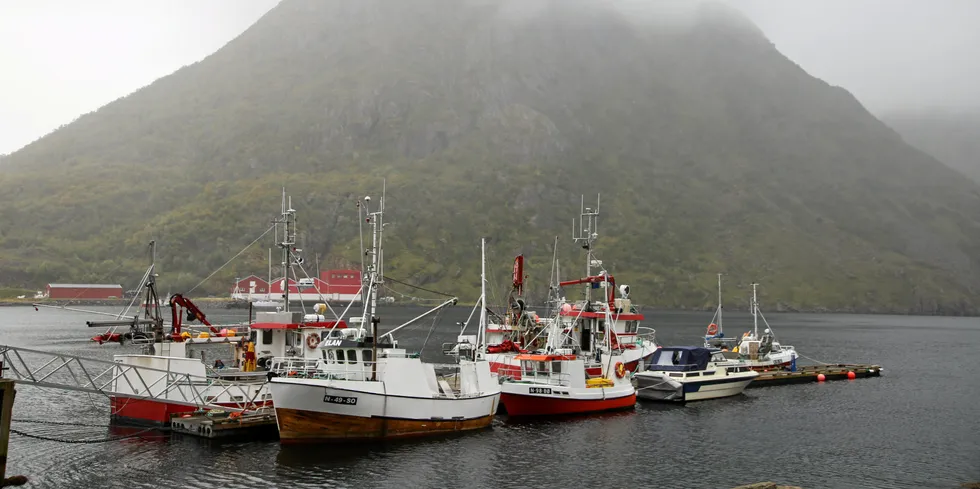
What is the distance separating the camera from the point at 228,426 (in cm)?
4034

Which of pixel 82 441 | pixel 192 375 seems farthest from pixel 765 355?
pixel 82 441

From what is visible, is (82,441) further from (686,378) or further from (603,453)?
(686,378)

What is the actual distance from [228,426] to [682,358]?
3825 cm

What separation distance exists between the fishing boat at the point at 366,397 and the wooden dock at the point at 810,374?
1691 inches

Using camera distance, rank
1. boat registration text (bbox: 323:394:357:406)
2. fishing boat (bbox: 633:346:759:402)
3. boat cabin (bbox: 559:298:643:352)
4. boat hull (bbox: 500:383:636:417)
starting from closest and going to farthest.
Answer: boat registration text (bbox: 323:394:357:406)
boat hull (bbox: 500:383:636:417)
boat cabin (bbox: 559:298:643:352)
fishing boat (bbox: 633:346:759:402)

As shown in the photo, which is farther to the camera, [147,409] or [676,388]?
[676,388]

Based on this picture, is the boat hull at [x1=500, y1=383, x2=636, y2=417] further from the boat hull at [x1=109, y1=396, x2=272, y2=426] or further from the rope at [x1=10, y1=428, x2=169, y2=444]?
the rope at [x1=10, y1=428, x2=169, y2=444]

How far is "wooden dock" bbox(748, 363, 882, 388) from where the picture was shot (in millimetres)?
76475

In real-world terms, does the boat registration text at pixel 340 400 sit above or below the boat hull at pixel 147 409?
above

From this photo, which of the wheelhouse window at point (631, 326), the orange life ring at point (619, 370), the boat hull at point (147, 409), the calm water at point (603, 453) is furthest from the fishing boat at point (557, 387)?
the wheelhouse window at point (631, 326)

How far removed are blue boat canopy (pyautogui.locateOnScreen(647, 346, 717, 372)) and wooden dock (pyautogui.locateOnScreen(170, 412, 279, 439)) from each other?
114ft

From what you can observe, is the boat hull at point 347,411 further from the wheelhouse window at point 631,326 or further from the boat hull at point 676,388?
the wheelhouse window at point 631,326

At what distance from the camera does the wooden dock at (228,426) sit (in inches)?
1587

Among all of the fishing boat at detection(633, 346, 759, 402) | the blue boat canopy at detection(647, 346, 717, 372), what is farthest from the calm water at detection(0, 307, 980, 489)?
the blue boat canopy at detection(647, 346, 717, 372)
